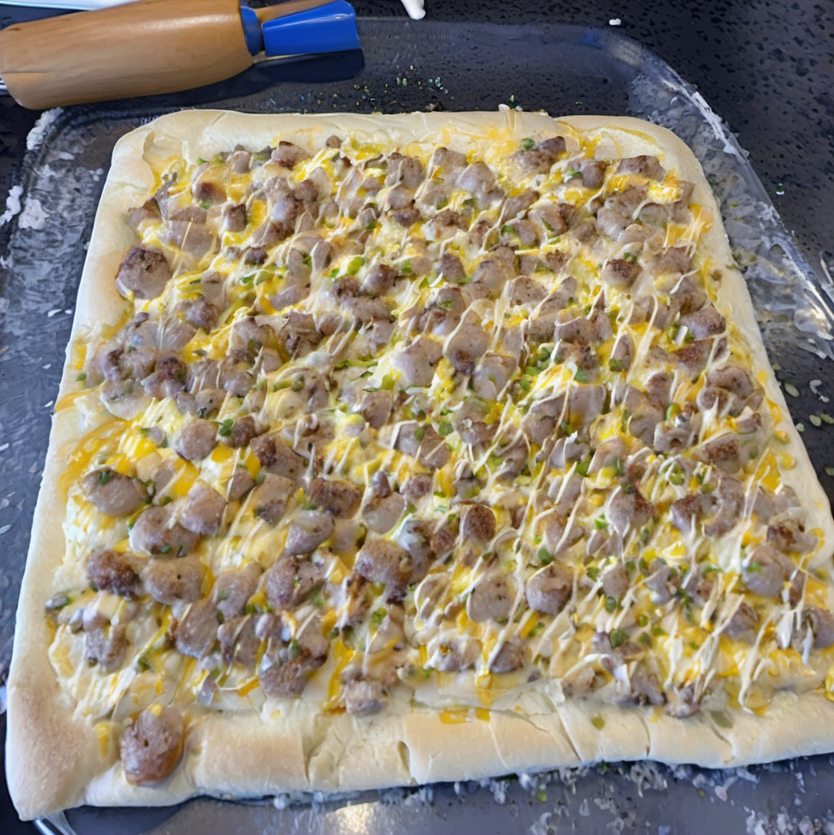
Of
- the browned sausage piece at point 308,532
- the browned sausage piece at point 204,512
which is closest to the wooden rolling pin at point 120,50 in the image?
the browned sausage piece at point 204,512

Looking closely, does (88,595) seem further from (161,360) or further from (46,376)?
(46,376)

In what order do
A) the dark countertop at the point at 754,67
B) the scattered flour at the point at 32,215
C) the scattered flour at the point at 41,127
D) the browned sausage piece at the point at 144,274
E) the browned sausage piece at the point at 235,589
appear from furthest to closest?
the dark countertop at the point at 754,67 → the scattered flour at the point at 41,127 → the scattered flour at the point at 32,215 → the browned sausage piece at the point at 144,274 → the browned sausage piece at the point at 235,589

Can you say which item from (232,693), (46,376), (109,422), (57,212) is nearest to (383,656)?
(232,693)

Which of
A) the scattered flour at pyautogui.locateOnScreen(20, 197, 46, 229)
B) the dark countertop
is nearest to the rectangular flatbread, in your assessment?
the scattered flour at pyautogui.locateOnScreen(20, 197, 46, 229)

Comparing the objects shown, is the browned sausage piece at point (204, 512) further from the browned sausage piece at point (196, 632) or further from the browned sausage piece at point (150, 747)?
the browned sausage piece at point (150, 747)

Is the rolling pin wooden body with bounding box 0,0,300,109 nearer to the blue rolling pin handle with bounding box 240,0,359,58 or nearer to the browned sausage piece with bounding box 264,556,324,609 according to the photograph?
the blue rolling pin handle with bounding box 240,0,359,58

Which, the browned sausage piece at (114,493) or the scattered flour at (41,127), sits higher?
the scattered flour at (41,127)

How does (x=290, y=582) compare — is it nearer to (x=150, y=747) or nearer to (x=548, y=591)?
(x=150, y=747)
